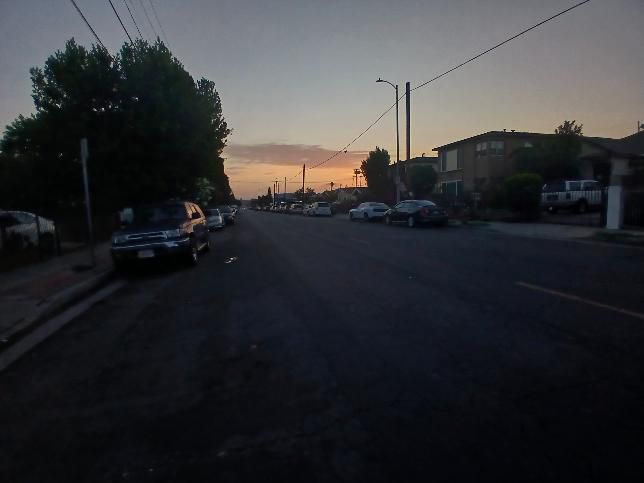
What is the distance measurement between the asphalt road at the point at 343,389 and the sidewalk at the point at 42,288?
0.67m

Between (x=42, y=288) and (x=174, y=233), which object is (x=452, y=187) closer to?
(x=174, y=233)

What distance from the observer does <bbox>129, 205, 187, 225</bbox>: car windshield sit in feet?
42.8

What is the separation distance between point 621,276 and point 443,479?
7652 mm

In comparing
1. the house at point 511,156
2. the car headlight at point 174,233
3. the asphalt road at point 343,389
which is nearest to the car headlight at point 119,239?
the car headlight at point 174,233

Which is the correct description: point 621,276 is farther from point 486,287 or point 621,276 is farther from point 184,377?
point 184,377

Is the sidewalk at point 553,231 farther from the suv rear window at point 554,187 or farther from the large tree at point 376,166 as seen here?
the large tree at point 376,166

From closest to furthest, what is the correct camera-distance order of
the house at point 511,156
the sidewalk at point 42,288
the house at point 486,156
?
the sidewalk at point 42,288 → the house at point 511,156 → the house at point 486,156

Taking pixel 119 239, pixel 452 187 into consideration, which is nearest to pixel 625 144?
pixel 452 187

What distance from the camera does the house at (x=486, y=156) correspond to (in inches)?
1503

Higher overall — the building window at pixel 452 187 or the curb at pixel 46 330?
the building window at pixel 452 187

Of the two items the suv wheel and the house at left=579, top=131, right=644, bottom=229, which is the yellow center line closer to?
the suv wheel

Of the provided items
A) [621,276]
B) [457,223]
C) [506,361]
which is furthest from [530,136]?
[506,361]

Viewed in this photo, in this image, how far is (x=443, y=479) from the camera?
2779 millimetres

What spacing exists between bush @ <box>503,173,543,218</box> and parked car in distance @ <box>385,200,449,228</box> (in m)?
3.41
